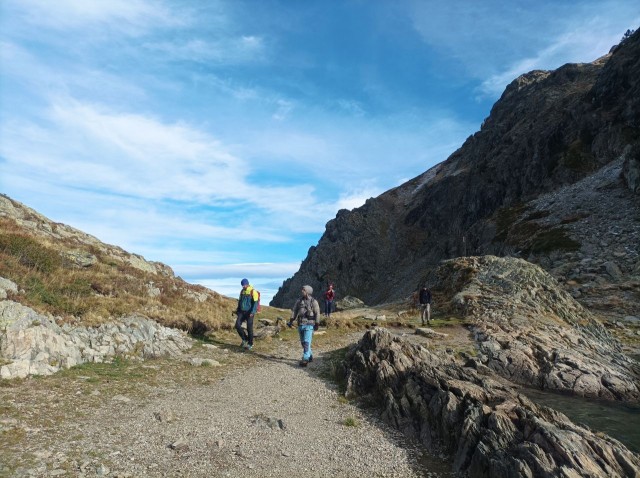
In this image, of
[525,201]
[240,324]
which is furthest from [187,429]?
[525,201]

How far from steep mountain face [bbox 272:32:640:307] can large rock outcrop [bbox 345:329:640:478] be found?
28.8m

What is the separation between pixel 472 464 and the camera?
830 cm

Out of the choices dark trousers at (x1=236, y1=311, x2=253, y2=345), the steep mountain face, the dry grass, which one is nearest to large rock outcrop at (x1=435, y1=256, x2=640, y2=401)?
the steep mountain face

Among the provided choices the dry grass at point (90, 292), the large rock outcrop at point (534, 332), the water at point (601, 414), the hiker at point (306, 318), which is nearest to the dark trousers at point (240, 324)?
the hiker at point (306, 318)

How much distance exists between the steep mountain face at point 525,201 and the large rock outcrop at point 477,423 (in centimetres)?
2878

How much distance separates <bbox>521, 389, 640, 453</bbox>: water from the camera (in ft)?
39.0

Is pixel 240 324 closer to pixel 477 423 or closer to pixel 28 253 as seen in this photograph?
pixel 28 253

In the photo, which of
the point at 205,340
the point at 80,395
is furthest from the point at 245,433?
the point at 205,340

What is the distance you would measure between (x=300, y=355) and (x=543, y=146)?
95826mm

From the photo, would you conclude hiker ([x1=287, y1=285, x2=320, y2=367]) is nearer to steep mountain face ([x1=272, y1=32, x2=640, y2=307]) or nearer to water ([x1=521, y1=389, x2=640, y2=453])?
water ([x1=521, y1=389, x2=640, y2=453])

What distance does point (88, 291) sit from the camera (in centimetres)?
1956

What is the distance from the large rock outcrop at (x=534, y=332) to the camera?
16.8 meters

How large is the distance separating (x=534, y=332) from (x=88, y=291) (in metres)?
23.6

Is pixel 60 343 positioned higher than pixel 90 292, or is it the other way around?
pixel 90 292
